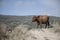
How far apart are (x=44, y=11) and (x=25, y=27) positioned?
0.45 metres

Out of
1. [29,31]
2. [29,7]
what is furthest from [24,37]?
[29,7]

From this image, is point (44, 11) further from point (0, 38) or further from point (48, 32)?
point (0, 38)

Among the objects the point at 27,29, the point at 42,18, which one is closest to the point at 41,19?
the point at 42,18

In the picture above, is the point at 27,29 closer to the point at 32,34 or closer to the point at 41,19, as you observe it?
the point at 32,34

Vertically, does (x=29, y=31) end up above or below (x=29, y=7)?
below

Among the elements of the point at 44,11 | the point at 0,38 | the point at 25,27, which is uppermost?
the point at 44,11

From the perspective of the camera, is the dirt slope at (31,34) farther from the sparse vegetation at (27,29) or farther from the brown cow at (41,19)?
the brown cow at (41,19)

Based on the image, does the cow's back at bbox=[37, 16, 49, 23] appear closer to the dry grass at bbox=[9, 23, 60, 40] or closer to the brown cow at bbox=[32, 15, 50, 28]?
the brown cow at bbox=[32, 15, 50, 28]

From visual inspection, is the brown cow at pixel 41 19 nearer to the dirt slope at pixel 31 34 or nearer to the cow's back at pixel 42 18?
the cow's back at pixel 42 18

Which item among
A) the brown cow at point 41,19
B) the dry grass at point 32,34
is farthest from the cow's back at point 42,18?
the dry grass at point 32,34

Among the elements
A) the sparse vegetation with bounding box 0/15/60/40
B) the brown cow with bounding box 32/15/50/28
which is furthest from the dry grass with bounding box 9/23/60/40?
the brown cow with bounding box 32/15/50/28

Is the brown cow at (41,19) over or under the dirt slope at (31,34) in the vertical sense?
over

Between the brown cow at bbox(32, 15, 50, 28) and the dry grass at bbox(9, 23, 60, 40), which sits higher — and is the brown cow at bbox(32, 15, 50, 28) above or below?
above

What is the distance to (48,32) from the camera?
2312 mm
